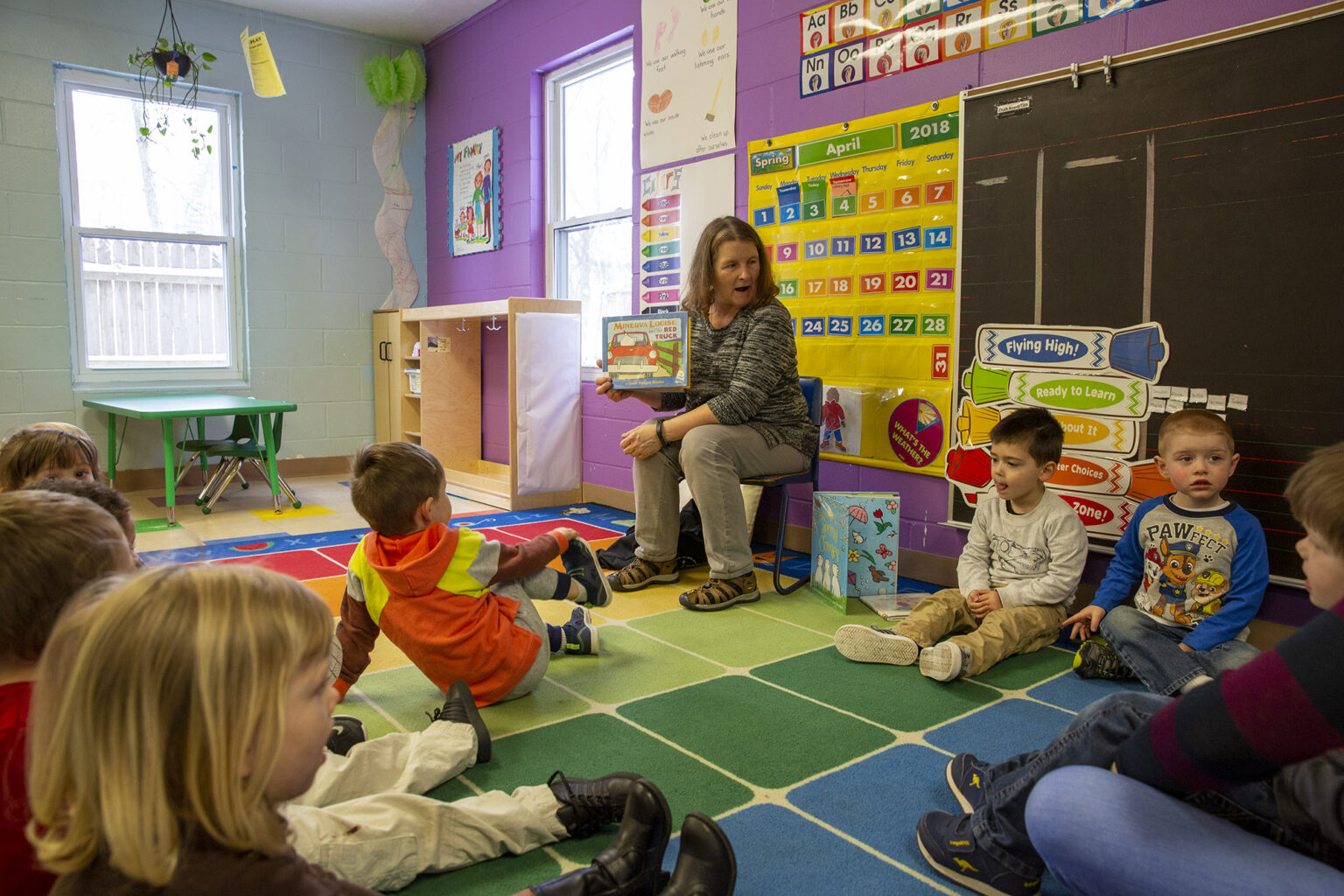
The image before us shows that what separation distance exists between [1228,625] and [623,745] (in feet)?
4.72

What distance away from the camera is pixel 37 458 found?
1.91 meters

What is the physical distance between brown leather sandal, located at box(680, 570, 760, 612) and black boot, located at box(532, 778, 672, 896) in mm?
1451

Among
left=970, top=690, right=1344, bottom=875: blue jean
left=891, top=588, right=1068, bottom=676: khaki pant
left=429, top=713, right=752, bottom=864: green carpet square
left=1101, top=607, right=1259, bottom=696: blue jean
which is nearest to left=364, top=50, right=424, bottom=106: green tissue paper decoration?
left=891, top=588, right=1068, bottom=676: khaki pant

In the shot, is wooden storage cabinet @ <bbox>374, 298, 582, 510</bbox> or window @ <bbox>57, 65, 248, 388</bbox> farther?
window @ <bbox>57, 65, 248, 388</bbox>

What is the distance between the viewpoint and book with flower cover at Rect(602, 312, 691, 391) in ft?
9.99

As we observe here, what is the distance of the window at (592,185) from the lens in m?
4.56

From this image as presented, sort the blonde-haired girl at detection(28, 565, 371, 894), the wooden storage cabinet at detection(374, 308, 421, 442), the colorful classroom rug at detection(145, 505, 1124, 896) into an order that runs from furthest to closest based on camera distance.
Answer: the wooden storage cabinet at detection(374, 308, 421, 442) → the colorful classroom rug at detection(145, 505, 1124, 896) → the blonde-haired girl at detection(28, 565, 371, 894)

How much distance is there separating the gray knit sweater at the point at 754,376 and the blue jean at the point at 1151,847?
1953mm

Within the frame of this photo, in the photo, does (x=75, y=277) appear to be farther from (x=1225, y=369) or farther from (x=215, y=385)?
(x=1225, y=369)

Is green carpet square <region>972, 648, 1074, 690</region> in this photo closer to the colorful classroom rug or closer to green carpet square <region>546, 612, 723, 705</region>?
the colorful classroom rug

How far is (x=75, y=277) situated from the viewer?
4.94 metres

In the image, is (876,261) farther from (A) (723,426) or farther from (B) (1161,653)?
(B) (1161,653)

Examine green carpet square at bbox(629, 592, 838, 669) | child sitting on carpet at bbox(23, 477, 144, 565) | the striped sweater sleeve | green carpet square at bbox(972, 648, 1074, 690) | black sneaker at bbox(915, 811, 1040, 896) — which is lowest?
green carpet square at bbox(972, 648, 1074, 690)

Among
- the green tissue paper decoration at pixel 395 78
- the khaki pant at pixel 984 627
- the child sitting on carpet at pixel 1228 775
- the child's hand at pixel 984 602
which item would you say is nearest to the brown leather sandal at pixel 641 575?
the khaki pant at pixel 984 627
